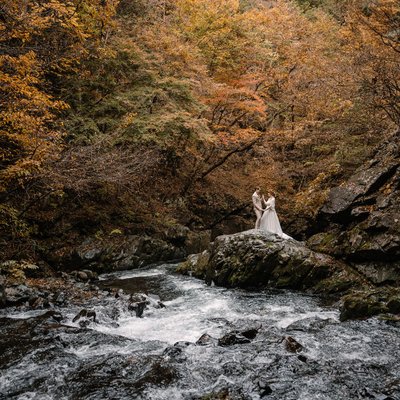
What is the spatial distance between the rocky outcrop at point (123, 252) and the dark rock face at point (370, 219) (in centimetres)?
674

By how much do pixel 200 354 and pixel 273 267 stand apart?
5.83 metres

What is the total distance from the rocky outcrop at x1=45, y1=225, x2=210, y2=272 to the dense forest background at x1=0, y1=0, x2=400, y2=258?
0.56m

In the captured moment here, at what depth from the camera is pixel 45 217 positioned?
14.9m

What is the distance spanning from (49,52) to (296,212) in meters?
13.5

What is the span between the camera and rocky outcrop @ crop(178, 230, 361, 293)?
1133 cm

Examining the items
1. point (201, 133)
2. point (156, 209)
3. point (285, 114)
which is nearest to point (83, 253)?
point (156, 209)

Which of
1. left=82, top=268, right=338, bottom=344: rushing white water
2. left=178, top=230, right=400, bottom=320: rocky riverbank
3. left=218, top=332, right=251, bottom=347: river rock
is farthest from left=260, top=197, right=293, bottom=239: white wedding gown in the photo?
left=218, top=332, right=251, bottom=347: river rock

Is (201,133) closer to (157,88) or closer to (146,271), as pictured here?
(157,88)

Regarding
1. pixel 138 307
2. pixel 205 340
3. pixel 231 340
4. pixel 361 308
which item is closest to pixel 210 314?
pixel 138 307

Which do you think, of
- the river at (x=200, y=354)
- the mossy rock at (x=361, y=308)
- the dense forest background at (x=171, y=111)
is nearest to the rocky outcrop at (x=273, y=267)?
the river at (x=200, y=354)

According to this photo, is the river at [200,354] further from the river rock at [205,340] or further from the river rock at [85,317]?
the river rock at [85,317]

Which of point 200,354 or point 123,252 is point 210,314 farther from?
point 123,252

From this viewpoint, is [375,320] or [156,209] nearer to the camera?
[375,320]

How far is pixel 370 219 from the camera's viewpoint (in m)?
11.9
